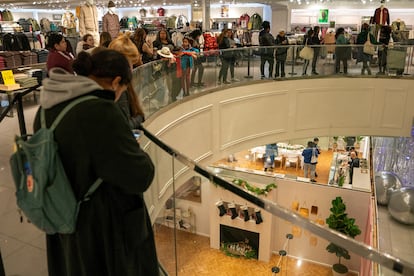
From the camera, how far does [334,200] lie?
9.60 meters

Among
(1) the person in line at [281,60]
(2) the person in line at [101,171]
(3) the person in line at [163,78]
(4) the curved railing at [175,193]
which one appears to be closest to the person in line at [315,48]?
(1) the person in line at [281,60]

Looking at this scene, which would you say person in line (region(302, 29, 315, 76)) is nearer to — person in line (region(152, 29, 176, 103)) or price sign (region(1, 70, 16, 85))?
person in line (region(152, 29, 176, 103))

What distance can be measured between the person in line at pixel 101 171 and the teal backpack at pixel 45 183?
0.03 meters

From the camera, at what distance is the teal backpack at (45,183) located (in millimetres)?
1390

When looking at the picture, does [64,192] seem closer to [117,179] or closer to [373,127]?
[117,179]

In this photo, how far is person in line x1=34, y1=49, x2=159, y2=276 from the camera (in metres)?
1.39

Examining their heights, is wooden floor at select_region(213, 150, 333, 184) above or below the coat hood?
below

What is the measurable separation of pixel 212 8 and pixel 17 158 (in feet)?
52.5

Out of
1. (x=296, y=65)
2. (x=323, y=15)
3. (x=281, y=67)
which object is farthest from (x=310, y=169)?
(x=323, y=15)

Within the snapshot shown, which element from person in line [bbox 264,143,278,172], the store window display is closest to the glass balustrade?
person in line [bbox 264,143,278,172]

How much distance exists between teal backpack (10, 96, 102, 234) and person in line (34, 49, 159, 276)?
3 cm

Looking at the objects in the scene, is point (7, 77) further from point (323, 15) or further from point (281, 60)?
point (323, 15)

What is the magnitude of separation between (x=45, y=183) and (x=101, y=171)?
20cm

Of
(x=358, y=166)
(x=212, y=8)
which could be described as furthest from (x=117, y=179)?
(x=212, y=8)
